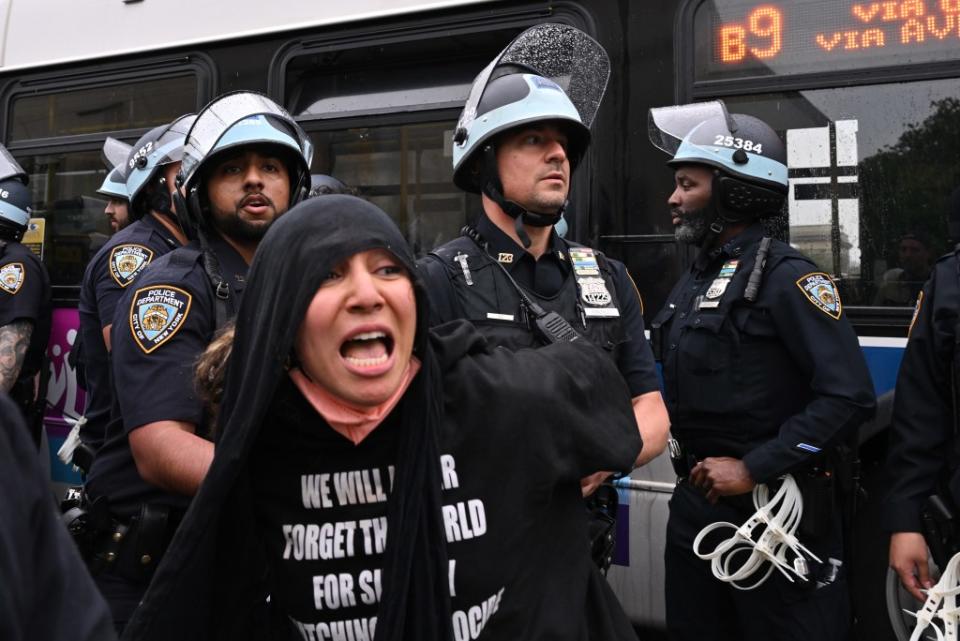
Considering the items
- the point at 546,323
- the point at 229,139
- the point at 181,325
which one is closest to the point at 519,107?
the point at 546,323

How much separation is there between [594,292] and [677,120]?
1.28m

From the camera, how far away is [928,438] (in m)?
2.52

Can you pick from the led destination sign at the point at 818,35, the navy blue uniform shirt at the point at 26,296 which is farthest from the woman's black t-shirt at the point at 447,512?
the navy blue uniform shirt at the point at 26,296

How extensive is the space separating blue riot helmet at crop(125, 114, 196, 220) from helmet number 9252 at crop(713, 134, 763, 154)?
71.1 inches

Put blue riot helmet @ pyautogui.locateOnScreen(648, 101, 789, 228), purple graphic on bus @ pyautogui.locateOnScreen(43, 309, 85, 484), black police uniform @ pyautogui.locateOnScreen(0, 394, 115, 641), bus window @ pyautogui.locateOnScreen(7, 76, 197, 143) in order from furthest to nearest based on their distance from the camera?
purple graphic on bus @ pyautogui.locateOnScreen(43, 309, 85, 484), bus window @ pyautogui.locateOnScreen(7, 76, 197, 143), blue riot helmet @ pyautogui.locateOnScreen(648, 101, 789, 228), black police uniform @ pyautogui.locateOnScreen(0, 394, 115, 641)

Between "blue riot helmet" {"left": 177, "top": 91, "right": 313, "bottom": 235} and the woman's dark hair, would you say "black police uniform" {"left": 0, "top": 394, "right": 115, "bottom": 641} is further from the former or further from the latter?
"blue riot helmet" {"left": 177, "top": 91, "right": 313, "bottom": 235}

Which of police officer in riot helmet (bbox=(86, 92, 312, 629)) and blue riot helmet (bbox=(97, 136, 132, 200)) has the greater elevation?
blue riot helmet (bbox=(97, 136, 132, 200))

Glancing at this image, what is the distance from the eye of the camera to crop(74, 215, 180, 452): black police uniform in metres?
2.58

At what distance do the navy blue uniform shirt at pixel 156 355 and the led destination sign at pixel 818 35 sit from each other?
2.15 meters

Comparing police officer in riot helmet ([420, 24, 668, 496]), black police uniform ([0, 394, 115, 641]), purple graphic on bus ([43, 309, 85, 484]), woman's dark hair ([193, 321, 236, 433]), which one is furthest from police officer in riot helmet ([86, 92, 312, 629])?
purple graphic on bus ([43, 309, 85, 484])

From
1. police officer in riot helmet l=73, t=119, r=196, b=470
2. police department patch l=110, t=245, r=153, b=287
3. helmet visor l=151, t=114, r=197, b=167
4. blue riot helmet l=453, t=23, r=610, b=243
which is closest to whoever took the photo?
blue riot helmet l=453, t=23, r=610, b=243

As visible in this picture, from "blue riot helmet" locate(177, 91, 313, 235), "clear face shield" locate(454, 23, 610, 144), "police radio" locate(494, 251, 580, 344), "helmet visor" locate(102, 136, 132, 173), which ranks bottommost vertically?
"police radio" locate(494, 251, 580, 344)

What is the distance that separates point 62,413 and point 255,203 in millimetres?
3103

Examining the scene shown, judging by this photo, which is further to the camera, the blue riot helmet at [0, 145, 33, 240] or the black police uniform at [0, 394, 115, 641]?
the blue riot helmet at [0, 145, 33, 240]
